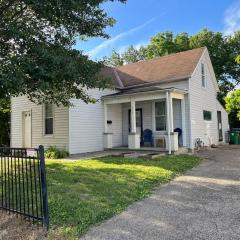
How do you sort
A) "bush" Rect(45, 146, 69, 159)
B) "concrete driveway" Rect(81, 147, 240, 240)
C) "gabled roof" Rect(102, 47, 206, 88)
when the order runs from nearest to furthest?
"concrete driveway" Rect(81, 147, 240, 240)
"bush" Rect(45, 146, 69, 159)
"gabled roof" Rect(102, 47, 206, 88)

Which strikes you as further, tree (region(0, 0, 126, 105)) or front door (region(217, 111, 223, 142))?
front door (region(217, 111, 223, 142))

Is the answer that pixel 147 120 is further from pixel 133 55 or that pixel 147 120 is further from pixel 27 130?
pixel 133 55

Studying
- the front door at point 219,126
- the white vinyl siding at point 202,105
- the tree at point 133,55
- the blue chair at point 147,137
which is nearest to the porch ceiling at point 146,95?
the white vinyl siding at point 202,105

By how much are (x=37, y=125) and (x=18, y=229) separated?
1273 centimetres

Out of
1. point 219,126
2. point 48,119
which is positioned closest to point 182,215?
point 48,119

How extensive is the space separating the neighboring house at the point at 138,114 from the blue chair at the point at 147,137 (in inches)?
8.5

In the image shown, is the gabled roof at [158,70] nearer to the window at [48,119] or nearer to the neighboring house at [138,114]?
the neighboring house at [138,114]

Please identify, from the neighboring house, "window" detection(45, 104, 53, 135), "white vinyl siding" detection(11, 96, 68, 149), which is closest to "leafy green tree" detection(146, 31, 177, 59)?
the neighboring house

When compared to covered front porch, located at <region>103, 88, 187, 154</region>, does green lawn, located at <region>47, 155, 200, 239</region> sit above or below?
below

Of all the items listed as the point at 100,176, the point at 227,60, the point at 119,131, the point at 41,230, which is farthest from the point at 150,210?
the point at 227,60

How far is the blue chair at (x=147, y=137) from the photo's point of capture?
60.5 ft

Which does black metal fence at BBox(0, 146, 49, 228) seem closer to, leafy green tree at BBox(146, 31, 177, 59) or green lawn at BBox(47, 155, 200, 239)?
green lawn at BBox(47, 155, 200, 239)

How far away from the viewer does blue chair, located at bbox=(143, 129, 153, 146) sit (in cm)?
1845

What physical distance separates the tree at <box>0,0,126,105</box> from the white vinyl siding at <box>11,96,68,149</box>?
3925 mm
